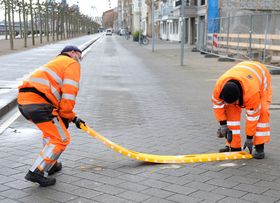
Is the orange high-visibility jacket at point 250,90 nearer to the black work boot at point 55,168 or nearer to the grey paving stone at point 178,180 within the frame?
the grey paving stone at point 178,180

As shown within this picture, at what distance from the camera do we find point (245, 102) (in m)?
5.07

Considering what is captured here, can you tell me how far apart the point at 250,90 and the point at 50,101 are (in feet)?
7.24

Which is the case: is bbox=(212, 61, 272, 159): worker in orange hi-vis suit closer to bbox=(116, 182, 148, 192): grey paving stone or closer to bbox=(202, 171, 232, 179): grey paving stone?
bbox=(202, 171, 232, 179): grey paving stone

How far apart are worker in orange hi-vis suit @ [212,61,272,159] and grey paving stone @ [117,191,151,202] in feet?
4.72

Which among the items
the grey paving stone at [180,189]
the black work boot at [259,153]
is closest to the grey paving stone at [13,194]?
the grey paving stone at [180,189]

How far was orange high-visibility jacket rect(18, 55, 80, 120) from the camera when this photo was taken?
4.39 meters

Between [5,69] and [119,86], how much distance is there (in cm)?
638

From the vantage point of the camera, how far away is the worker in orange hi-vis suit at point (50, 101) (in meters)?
4.40


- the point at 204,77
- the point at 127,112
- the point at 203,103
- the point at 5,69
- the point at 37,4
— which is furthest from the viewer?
the point at 37,4

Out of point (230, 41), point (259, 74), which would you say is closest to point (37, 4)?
point (230, 41)

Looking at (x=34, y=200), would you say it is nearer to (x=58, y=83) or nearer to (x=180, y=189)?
(x=58, y=83)

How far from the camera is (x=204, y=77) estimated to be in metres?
15.4

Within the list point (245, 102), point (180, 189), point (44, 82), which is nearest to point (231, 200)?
point (180, 189)

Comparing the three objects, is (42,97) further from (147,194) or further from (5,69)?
(5,69)
